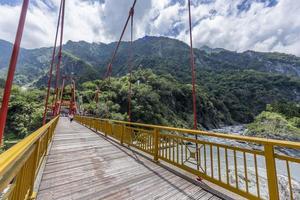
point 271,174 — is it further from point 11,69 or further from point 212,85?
point 212,85

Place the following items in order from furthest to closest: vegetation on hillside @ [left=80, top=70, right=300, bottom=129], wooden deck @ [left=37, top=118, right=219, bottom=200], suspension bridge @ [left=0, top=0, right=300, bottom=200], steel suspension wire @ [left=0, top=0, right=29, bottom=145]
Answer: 1. vegetation on hillside @ [left=80, top=70, right=300, bottom=129]
2. wooden deck @ [left=37, top=118, right=219, bottom=200]
3. suspension bridge @ [left=0, top=0, right=300, bottom=200]
4. steel suspension wire @ [left=0, top=0, right=29, bottom=145]

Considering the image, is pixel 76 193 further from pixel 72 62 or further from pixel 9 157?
pixel 72 62

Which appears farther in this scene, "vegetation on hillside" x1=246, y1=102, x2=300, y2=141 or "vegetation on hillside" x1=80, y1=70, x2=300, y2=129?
"vegetation on hillside" x1=80, y1=70, x2=300, y2=129

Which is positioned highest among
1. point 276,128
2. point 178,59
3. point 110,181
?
point 178,59

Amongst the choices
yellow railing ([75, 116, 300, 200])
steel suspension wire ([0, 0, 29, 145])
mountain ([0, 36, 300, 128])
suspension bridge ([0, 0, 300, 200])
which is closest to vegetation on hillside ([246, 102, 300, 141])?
mountain ([0, 36, 300, 128])

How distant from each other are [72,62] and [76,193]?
145 meters

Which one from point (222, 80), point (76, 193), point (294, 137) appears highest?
point (222, 80)

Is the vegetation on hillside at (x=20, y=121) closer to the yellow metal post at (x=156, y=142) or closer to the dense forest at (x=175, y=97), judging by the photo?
the dense forest at (x=175, y=97)

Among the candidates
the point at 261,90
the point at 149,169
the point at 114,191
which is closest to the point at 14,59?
the point at 114,191

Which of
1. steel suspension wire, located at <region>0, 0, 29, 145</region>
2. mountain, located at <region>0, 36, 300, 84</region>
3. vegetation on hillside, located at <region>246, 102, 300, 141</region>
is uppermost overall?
mountain, located at <region>0, 36, 300, 84</region>

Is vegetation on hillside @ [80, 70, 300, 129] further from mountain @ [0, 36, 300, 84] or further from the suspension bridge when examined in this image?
mountain @ [0, 36, 300, 84]

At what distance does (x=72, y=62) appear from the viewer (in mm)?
131500

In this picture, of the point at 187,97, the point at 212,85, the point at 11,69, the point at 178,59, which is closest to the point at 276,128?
the point at 187,97

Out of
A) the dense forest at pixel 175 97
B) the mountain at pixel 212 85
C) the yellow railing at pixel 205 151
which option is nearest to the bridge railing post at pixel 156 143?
the yellow railing at pixel 205 151
